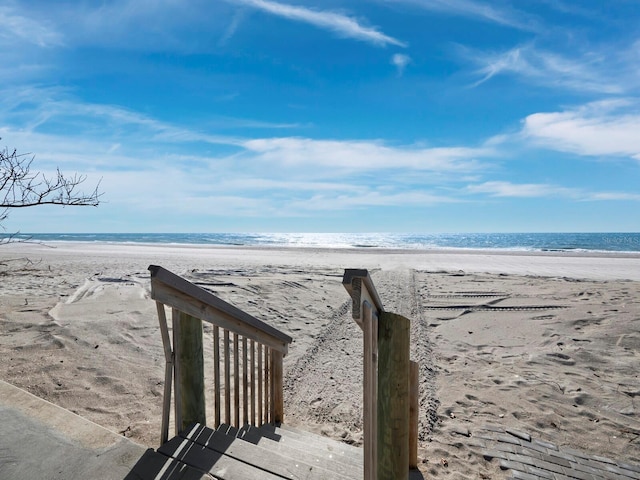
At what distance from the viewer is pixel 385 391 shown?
226 centimetres

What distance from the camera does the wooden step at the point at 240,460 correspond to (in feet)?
8.32

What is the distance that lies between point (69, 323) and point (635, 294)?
1400 centimetres

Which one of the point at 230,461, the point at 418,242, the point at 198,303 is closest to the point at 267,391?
the point at 230,461

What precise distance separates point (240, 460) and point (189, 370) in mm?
699

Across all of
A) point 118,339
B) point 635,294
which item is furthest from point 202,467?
point 635,294

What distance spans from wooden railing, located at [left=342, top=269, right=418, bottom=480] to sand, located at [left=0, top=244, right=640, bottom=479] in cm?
166

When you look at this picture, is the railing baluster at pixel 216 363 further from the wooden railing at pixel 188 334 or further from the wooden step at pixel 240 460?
the wooden step at pixel 240 460

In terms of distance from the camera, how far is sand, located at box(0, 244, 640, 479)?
4426 mm

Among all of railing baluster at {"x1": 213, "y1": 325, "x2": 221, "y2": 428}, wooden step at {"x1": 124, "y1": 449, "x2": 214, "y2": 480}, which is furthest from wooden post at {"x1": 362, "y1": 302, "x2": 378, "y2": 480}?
railing baluster at {"x1": 213, "y1": 325, "x2": 221, "y2": 428}

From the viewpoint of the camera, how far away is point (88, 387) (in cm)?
480

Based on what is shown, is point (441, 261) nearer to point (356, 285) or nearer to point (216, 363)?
point (216, 363)

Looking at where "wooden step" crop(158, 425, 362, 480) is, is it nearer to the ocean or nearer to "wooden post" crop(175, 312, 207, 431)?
"wooden post" crop(175, 312, 207, 431)

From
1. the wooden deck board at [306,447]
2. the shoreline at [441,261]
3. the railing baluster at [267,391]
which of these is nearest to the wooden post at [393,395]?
the wooden deck board at [306,447]

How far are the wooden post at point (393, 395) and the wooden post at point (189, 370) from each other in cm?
137
